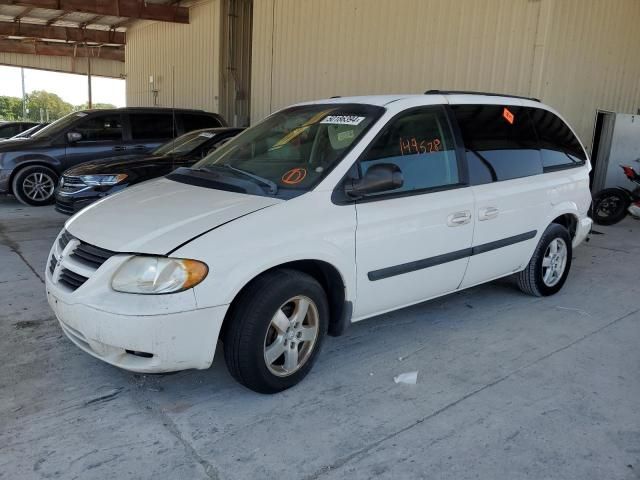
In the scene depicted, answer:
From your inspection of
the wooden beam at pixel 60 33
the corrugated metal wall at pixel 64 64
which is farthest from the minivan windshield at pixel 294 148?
the corrugated metal wall at pixel 64 64

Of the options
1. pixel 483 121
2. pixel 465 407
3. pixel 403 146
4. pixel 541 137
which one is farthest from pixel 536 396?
pixel 541 137

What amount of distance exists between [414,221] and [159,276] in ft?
5.36

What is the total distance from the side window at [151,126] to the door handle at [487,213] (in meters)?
6.61

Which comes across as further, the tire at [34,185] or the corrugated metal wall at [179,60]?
the corrugated metal wall at [179,60]

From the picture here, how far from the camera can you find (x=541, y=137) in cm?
458

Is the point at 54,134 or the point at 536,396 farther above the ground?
the point at 54,134

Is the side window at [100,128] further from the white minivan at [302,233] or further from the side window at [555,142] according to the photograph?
the side window at [555,142]

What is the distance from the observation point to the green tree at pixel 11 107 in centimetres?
4528

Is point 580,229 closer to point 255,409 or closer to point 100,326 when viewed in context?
point 255,409

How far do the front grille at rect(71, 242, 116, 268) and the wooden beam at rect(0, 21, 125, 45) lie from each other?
68.6 feet

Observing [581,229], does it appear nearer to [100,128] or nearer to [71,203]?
[71,203]

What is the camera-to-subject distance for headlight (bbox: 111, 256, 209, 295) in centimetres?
264

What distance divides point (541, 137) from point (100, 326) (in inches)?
148

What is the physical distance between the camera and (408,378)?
3318mm
